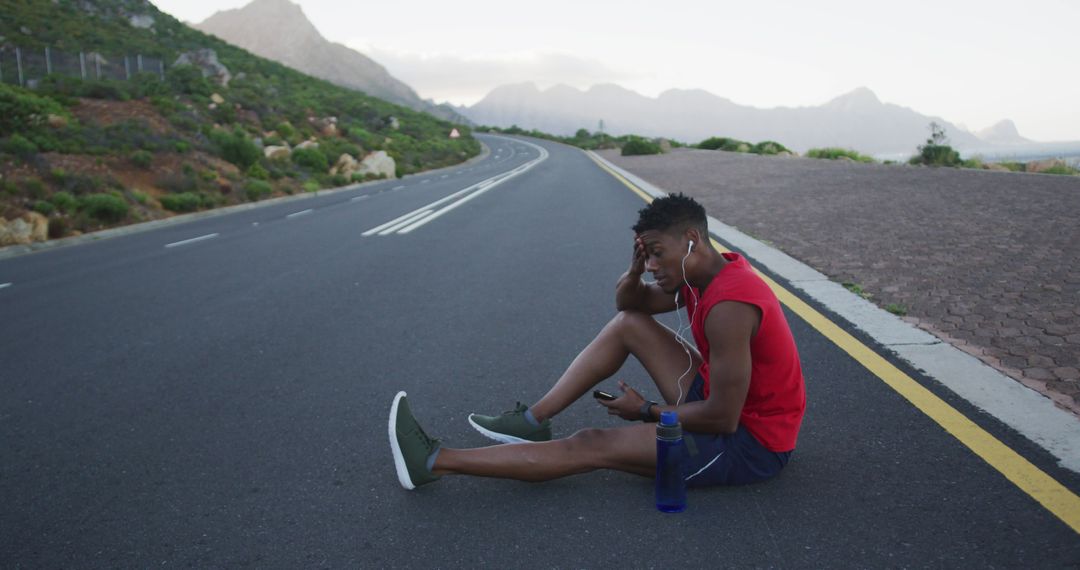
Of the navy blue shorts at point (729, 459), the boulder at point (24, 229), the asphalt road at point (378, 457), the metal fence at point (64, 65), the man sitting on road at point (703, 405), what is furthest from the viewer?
the metal fence at point (64, 65)

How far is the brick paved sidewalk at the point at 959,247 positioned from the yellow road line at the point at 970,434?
0.57m

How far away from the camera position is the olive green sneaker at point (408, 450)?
293cm

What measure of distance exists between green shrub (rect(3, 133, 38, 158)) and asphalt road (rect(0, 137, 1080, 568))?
42.1 feet

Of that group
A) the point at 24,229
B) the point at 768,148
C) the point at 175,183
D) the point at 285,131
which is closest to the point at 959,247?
the point at 24,229

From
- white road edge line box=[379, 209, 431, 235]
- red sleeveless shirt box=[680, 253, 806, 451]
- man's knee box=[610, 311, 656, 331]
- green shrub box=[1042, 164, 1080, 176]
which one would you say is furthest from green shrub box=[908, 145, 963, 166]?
red sleeveless shirt box=[680, 253, 806, 451]

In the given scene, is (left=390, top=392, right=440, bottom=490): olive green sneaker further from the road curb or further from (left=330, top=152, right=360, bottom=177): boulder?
(left=330, top=152, right=360, bottom=177): boulder

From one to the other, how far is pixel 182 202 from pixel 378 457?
17.3m

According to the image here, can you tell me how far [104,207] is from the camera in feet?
50.0

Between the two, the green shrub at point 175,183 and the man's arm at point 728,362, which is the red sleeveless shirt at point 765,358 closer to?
the man's arm at point 728,362

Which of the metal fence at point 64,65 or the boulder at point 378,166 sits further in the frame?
the boulder at point 378,166

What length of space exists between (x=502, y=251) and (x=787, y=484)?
22.1 ft

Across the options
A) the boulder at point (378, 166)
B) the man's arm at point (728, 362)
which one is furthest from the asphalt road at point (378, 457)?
the boulder at point (378, 166)

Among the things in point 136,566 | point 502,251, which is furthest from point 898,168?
point 136,566

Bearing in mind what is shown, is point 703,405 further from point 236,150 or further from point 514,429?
point 236,150
